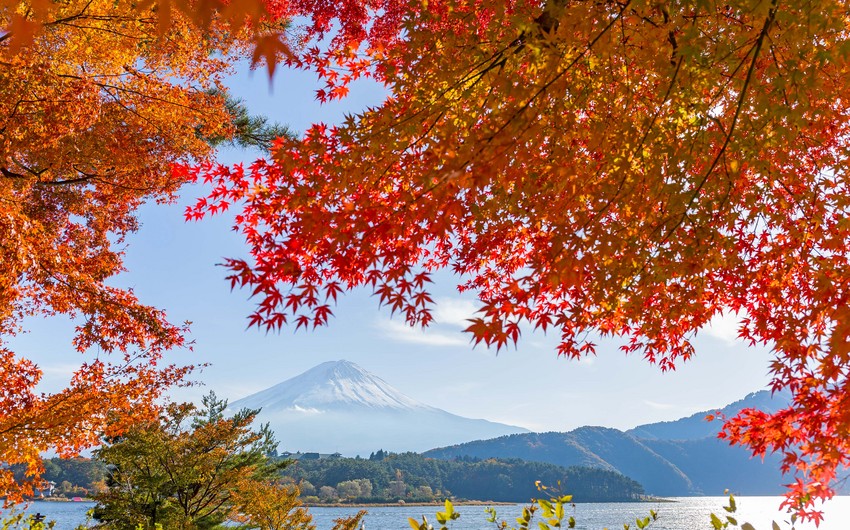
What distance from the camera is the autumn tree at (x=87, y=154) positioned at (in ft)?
22.4

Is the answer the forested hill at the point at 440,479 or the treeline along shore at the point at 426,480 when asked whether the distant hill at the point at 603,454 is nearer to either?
the treeline along shore at the point at 426,480

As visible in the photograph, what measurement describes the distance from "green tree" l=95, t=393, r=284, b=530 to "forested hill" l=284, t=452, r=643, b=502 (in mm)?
77519

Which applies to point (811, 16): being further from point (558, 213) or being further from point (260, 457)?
point (260, 457)

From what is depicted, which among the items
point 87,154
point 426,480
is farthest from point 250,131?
point 426,480

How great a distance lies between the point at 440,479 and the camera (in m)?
102

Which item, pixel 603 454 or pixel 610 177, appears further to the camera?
pixel 603 454

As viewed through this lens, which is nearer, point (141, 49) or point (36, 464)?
point (36, 464)

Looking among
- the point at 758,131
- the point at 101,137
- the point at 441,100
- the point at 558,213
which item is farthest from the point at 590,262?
the point at 101,137

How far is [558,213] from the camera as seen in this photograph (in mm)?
4648

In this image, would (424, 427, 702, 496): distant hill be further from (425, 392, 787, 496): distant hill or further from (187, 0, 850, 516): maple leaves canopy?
(187, 0, 850, 516): maple leaves canopy

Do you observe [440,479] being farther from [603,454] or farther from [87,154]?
[87,154]

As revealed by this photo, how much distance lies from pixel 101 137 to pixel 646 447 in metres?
197

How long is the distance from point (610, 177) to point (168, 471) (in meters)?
10.9

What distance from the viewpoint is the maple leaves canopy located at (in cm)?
367
